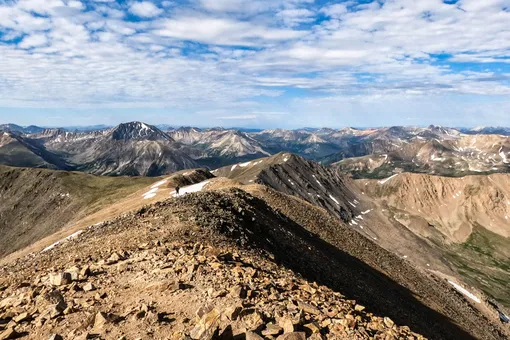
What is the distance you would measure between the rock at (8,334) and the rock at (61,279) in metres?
3.91

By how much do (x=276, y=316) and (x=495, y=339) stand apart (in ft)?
188

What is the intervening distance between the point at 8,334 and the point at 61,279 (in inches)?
169

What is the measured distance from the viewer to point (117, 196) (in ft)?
341

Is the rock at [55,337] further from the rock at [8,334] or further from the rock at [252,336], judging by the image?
the rock at [252,336]

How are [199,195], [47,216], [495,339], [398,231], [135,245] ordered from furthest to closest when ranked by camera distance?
1. [398,231]
2. [47,216]
3. [495,339]
4. [199,195]
5. [135,245]

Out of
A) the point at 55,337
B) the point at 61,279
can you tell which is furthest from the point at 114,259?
the point at 55,337

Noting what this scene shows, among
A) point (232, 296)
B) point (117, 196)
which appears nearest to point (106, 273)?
point (232, 296)

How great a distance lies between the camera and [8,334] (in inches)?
423

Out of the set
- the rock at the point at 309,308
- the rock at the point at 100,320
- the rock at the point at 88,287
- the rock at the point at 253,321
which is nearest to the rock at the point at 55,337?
the rock at the point at 100,320

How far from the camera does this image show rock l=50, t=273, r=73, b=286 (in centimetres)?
1487

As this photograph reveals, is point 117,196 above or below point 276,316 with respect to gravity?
below

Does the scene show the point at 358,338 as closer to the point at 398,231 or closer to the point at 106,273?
the point at 106,273

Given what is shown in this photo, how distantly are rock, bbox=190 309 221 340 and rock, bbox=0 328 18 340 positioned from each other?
5.70 meters

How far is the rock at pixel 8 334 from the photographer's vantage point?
1068 centimetres
